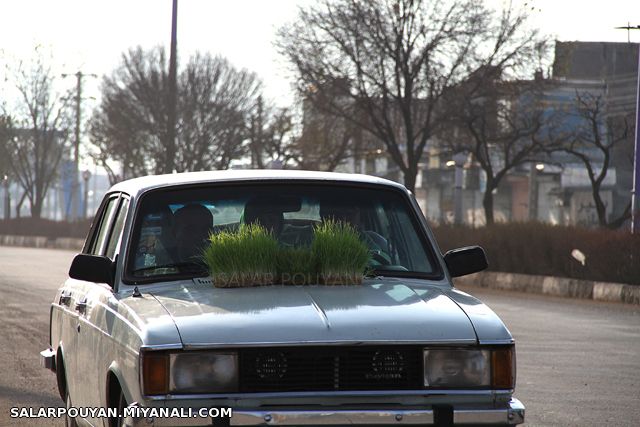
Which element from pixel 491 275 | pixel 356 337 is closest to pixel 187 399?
pixel 356 337

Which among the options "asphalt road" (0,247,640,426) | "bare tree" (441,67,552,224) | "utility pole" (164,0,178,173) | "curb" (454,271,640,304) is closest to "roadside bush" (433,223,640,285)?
"curb" (454,271,640,304)

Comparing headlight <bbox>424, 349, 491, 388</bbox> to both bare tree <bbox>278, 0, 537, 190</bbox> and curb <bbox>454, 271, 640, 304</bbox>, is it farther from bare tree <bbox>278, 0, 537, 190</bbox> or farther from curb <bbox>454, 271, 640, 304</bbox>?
bare tree <bbox>278, 0, 537, 190</bbox>

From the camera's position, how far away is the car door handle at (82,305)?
6.87 metres

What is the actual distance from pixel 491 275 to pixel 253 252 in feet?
85.2

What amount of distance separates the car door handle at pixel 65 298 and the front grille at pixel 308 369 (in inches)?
105

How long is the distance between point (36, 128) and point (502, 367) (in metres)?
85.2

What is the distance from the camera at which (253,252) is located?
6.00 meters

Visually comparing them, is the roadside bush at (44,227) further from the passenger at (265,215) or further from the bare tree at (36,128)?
the passenger at (265,215)

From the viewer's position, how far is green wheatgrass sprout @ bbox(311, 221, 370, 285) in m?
6.06

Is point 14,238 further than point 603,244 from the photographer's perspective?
Yes

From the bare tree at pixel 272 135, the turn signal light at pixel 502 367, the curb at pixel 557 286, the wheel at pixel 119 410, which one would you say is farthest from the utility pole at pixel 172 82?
the turn signal light at pixel 502 367

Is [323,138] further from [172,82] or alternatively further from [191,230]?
[191,230]

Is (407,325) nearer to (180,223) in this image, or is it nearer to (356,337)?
(356,337)

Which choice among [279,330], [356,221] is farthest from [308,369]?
[356,221]
